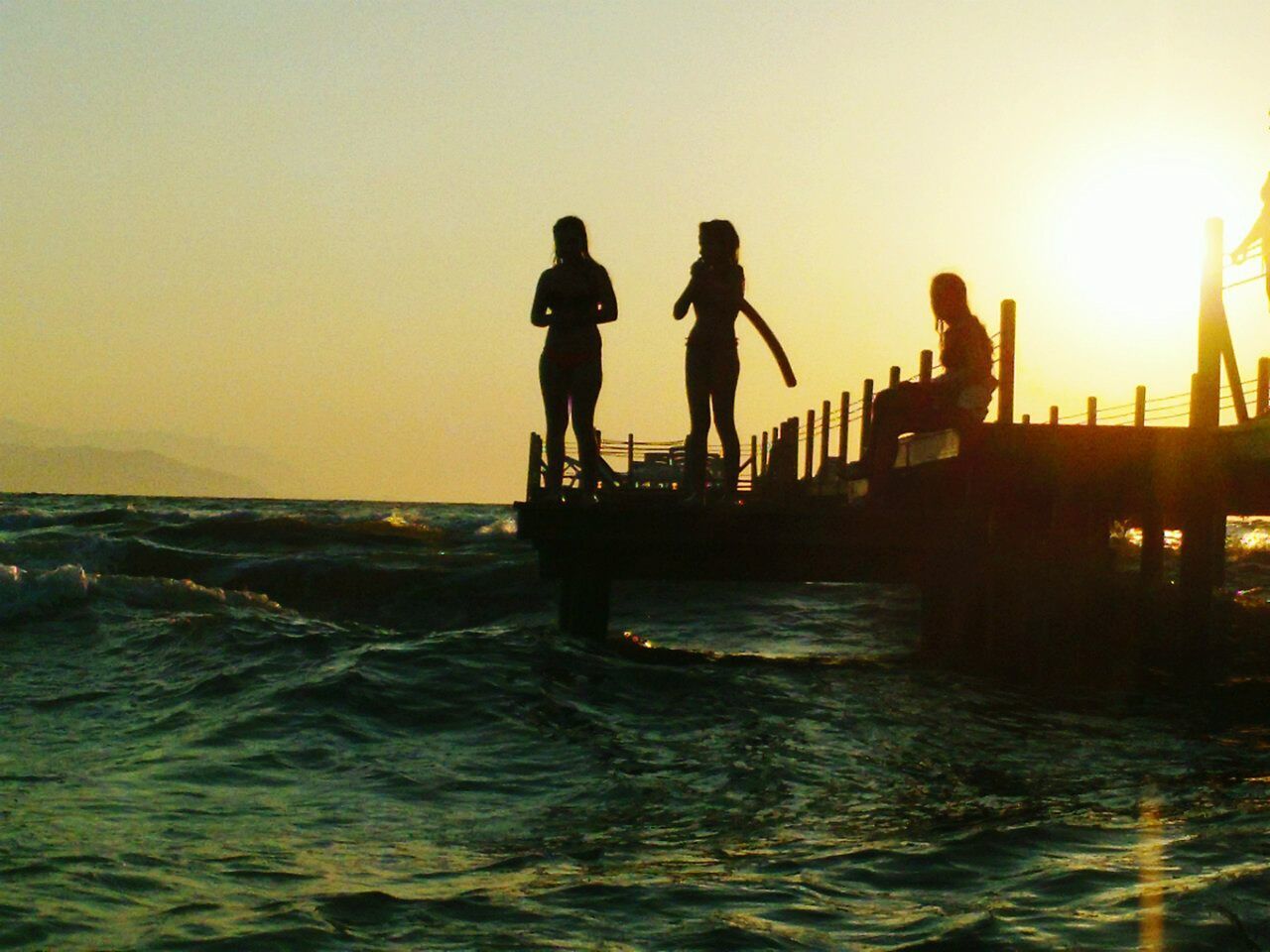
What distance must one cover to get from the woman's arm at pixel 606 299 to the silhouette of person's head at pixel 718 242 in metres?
0.69

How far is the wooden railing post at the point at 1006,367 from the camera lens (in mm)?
13375

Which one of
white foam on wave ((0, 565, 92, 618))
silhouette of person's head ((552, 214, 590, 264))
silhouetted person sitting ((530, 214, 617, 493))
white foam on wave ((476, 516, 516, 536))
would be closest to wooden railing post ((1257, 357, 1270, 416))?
silhouetted person sitting ((530, 214, 617, 493))

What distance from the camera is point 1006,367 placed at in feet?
44.1

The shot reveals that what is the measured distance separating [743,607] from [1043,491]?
9.09 m

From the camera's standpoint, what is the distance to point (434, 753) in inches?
308

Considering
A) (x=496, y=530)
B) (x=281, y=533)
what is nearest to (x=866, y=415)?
(x=281, y=533)

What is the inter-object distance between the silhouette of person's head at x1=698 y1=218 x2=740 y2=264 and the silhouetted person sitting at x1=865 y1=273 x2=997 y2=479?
4.66 ft

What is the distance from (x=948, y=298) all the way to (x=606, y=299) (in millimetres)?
2339

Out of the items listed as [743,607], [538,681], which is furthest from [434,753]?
[743,607]

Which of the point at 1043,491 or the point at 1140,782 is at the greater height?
the point at 1043,491

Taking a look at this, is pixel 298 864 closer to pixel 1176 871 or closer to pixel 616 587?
pixel 1176 871

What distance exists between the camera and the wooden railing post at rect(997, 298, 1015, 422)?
13.4 metres

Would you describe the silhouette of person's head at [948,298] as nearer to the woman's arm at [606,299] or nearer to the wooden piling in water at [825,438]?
the woman's arm at [606,299]

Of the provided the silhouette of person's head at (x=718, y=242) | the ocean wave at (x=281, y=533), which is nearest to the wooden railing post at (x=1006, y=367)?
the silhouette of person's head at (x=718, y=242)
